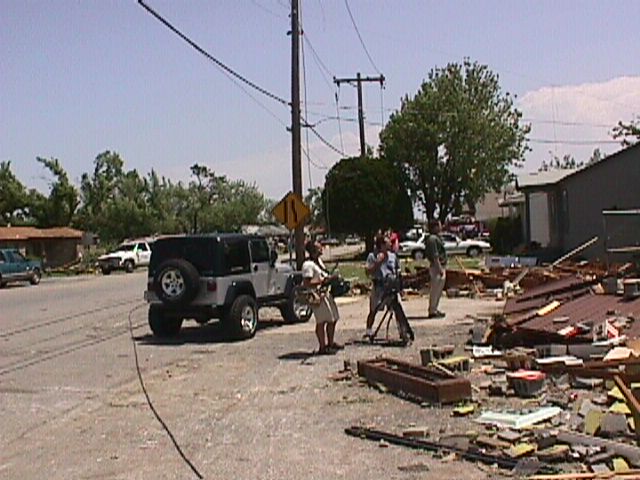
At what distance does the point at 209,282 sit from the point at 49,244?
56125 mm

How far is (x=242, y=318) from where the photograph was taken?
18.5 metres

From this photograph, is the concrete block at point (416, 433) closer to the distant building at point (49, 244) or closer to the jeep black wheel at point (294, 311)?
the jeep black wheel at point (294, 311)

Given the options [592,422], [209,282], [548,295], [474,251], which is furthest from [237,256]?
[474,251]

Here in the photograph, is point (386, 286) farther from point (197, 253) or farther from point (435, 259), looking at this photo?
point (435, 259)

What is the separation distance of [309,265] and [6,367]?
15.9 ft

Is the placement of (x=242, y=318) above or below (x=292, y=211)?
below

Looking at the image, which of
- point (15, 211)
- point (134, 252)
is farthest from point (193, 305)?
point (15, 211)

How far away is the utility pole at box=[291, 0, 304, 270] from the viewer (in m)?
28.4

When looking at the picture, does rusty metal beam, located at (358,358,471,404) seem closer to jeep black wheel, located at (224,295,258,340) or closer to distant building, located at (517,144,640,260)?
jeep black wheel, located at (224,295,258,340)

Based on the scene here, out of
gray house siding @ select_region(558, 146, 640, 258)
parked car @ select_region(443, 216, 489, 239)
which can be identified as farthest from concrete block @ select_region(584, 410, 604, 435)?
parked car @ select_region(443, 216, 489, 239)

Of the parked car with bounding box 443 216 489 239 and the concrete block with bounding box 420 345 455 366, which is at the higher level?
the parked car with bounding box 443 216 489 239

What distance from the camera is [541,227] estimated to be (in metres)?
45.7

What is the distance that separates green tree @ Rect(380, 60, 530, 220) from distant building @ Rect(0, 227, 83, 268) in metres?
22.2

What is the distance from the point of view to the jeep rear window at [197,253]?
732 inches
